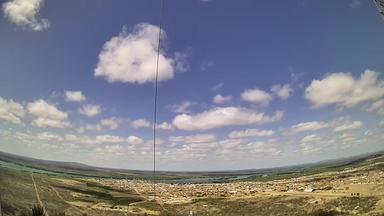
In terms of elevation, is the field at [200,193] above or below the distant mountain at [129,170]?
below

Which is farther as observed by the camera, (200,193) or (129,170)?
(129,170)

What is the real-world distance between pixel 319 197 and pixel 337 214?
4.69m

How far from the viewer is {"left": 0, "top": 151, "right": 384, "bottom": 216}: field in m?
43.6

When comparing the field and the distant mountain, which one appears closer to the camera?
the field

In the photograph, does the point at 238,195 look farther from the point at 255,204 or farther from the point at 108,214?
the point at 108,214

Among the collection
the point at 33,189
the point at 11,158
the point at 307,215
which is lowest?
the point at 307,215

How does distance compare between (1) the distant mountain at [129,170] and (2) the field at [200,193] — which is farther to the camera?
(1) the distant mountain at [129,170]

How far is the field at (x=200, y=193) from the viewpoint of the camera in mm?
43562

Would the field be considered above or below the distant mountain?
below

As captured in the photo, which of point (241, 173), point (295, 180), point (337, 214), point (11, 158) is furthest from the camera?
point (241, 173)

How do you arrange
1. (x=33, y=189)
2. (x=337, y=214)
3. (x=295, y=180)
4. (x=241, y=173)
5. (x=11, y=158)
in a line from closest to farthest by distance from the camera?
(x=337, y=214)
(x=33, y=189)
(x=11, y=158)
(x=295, y=180)
(x=241, y=173)

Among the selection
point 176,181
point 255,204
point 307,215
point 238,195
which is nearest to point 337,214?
point 307,215

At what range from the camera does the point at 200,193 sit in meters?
52.6

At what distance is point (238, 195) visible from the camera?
51.1 m
